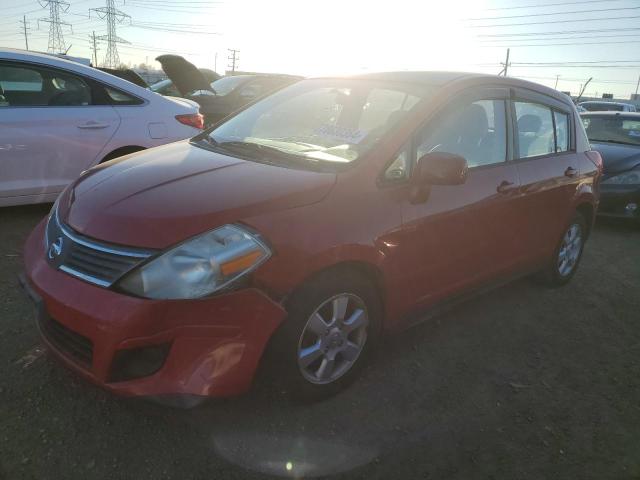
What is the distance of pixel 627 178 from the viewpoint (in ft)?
21.1

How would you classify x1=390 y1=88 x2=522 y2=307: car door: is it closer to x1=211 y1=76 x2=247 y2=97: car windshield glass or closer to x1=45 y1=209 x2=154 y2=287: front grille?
x1=45 y1=209 x2=154 y2=287: front grille

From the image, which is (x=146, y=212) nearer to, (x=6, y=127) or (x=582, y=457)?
(x=582, y=457)

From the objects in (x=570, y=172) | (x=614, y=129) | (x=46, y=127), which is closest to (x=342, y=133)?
(x=570, y=172)

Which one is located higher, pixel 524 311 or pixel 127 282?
pixel 127 282

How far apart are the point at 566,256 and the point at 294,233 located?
121 inches

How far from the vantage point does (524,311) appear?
381 centimetres

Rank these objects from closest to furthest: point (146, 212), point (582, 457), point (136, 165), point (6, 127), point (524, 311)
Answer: point (146, 212)
point (582, 457)
point (136, 165)
point (524, 311)
point (6, 127)

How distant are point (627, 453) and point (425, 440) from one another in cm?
94

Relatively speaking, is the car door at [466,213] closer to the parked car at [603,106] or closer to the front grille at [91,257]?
the front grille at [91,257]

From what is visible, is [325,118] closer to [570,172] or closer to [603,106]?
[570,172]

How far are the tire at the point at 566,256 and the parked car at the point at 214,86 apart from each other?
5.27m

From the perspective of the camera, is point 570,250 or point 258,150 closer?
point 258,150

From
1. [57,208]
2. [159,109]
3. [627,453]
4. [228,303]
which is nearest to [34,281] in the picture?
[57,208]

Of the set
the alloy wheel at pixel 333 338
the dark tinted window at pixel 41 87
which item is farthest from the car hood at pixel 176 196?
the dark tinted window at pixel 41 87
